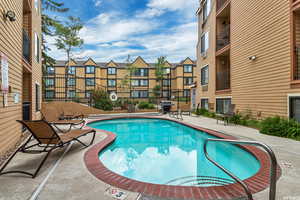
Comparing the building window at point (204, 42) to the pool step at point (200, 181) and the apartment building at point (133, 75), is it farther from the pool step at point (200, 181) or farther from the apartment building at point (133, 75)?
the apartment building at point (133, 75)

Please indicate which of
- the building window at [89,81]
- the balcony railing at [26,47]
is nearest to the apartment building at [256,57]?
the balcony railing at [26,47]

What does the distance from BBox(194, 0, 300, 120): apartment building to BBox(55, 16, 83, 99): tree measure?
1350cm

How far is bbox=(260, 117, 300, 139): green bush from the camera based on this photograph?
216 inches

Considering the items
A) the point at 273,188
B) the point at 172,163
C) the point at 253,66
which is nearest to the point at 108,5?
the point at 253,66

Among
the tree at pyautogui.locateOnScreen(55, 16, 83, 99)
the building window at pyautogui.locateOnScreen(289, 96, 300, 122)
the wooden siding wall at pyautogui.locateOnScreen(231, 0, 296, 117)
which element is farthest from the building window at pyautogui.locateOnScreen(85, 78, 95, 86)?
the building window at pyautogui.locateOnScreen(289, 96, 300, 122)

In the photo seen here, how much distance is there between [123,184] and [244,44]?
9845 mm

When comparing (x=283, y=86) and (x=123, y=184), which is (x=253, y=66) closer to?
(x=283, y=86)

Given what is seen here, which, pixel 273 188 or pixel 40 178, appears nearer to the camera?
pixel 273 188

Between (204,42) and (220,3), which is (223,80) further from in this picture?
(220,3)

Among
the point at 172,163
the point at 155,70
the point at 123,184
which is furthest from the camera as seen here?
the point at 155,70

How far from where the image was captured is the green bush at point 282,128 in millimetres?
5477

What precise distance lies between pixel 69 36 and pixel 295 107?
19.6m

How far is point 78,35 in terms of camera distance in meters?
17.9

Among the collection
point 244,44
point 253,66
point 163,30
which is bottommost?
point 253,66
